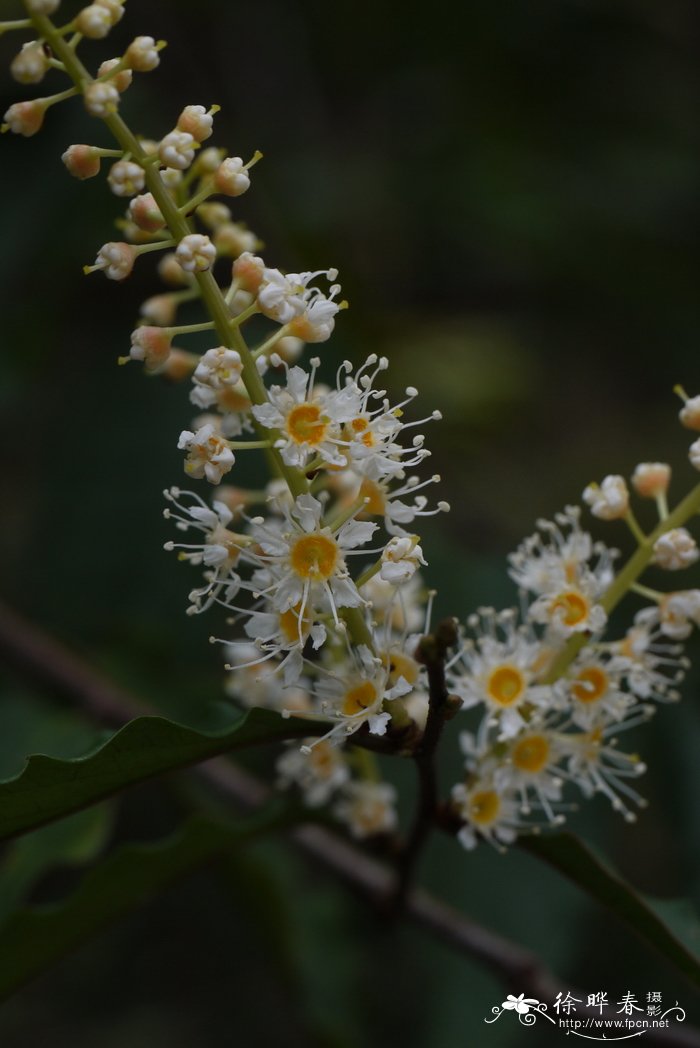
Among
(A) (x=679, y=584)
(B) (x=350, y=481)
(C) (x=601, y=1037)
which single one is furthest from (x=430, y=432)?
(C) (x=601, y=1037)

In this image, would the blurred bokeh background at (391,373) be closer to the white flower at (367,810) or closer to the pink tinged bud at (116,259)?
the white flower at (367,810)

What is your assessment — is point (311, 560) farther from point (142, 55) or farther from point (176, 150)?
point (142, 55)

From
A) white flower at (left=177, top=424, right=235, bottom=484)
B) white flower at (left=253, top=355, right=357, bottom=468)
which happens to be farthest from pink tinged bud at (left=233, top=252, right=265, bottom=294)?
white flower at (left=177, top=424, right=235, bottom=484)

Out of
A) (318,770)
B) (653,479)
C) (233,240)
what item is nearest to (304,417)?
(233,240)

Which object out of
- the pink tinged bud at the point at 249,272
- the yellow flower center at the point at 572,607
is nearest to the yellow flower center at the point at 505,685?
the yellow flower center at the point at 572,607

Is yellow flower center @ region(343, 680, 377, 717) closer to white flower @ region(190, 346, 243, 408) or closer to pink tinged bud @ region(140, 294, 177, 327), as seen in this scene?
white flower @ region(190, 346, 243, 408)
